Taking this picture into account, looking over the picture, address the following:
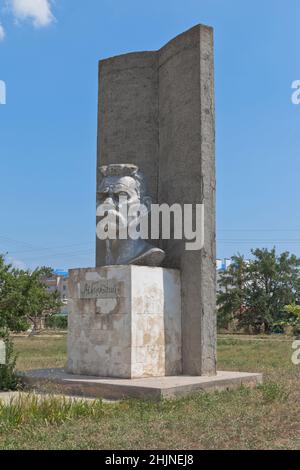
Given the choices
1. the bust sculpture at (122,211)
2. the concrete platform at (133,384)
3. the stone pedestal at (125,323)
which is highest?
the bust sculpture at (122,211)

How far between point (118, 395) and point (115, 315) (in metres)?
1.32

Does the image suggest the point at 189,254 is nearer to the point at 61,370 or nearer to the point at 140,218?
the point at 140,218

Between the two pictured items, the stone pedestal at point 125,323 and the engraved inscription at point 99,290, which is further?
the engraved inscription at point 99,290

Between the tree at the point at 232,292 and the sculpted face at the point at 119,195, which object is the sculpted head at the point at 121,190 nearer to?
the sculpted face at the point at 119,195

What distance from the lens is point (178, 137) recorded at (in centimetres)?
948

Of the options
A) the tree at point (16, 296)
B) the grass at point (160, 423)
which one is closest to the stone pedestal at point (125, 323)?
the grass at point (160, 423)

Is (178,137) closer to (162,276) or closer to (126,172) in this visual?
(126,172)

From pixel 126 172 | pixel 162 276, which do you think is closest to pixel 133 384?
pixel 162 276

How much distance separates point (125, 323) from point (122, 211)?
74.0 inches

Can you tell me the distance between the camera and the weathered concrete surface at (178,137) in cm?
891

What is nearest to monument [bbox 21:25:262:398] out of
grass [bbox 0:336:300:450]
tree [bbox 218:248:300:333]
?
grass [bbox 0:336:300:450]

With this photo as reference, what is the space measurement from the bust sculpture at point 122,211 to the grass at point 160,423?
7.96 ft

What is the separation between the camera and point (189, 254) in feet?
29.7

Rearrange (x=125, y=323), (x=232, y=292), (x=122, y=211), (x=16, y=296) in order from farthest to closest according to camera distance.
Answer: (x=232, y=292)
(x=16, y=296)
(x=122, y=211)
(x=125, y=323)
